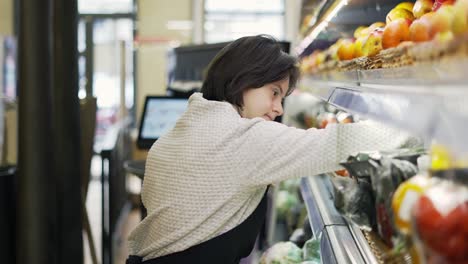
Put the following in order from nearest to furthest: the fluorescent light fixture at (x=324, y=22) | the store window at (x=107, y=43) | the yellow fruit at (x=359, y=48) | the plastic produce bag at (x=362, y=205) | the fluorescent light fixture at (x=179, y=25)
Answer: the plastic produce bag at (x=362, y=205)
the yellow fruit at (x=359, y=48)
the fluorescent light fixture at (x=324, y=22)
the store window at (x=107, y=43)
the fluorescent light fixture at (x=179, y=25)

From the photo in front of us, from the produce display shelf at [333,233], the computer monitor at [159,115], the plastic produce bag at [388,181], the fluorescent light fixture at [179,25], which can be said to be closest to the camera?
the plastic produce bag at [388,181]

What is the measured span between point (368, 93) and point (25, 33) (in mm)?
1440

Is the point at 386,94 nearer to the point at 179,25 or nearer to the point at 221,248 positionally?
the point at 221,248

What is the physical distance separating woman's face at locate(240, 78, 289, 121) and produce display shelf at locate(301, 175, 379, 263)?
1.31 feet

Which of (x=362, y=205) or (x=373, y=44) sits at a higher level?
(x=373, y=44)

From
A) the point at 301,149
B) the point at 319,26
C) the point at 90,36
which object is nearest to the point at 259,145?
the point at 301,149

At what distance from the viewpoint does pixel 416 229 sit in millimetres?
922

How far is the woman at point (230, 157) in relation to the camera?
1656mm

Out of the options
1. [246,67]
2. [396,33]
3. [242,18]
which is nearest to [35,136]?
[246,67]

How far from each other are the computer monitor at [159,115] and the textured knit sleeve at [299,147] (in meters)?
2.16

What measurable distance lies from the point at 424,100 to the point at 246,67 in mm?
961

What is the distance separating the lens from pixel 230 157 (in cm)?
174

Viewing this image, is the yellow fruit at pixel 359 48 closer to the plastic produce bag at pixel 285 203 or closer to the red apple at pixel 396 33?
the red apple at pixel 396 33

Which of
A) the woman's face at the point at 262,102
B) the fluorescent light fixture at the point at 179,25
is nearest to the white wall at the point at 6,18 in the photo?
the fluorescent light fixture at the point at 179,25
